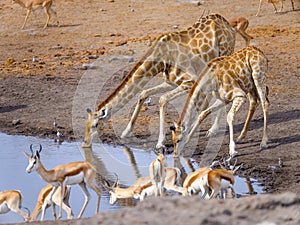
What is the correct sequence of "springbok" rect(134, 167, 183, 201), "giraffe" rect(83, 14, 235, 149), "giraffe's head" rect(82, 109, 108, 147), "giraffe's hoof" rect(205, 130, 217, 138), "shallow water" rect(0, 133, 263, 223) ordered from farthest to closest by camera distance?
"giraffe's hoof" rect(205, 130, 217, 138)
"giraffe" rect(83, 14, 235, 149)
"giraffe's head" rect(82, 109, 108, 147)
"shallow water" rect(0, 133, 263, 223)
"springbok" rect(134, 167, 183, 201)

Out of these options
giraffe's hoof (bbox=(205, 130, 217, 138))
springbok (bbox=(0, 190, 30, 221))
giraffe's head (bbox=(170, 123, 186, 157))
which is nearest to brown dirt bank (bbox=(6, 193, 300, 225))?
springbok (bbox=(0, 190, 30, 221))

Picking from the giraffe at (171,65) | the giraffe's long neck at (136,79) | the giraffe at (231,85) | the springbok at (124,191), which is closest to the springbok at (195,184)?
the springbok at (124,191)

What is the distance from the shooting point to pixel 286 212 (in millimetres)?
4043

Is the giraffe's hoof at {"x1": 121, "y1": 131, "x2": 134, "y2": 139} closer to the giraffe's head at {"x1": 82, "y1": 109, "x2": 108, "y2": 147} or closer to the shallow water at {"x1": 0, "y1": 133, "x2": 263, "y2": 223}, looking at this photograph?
the shallow water at {"x1": 0, "y1": 133, "x2": 263, "y2": 223}

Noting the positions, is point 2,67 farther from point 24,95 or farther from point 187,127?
point 187,127

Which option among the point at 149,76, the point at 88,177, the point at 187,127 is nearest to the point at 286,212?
the point at 88,177

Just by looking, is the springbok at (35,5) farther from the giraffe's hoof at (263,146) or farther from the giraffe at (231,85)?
the giraffe's hoof at (263,146)

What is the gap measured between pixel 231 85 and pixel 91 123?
193 cm

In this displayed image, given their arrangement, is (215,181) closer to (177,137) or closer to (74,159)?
(177,137)

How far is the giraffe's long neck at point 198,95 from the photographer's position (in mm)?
10844

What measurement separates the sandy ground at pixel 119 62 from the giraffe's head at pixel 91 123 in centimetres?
37

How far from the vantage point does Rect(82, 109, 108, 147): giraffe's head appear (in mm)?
11117

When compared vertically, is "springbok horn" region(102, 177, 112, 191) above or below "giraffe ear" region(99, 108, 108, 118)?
below

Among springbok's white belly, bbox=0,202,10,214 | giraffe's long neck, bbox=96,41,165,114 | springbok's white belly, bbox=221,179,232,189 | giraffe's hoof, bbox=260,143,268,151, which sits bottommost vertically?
giraffe's hoof, bbox=260,143,268,151
